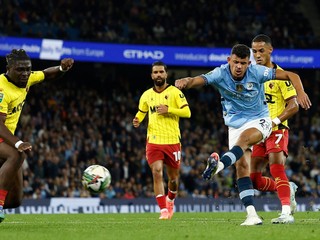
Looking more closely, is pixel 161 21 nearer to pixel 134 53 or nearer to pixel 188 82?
pixel 134 53

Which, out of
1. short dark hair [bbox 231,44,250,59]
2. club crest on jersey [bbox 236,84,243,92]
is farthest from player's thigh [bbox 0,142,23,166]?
short dark hair [bbox 231,44,250,59]

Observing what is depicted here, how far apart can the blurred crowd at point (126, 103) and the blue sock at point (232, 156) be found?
13.9 metres

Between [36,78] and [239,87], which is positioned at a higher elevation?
[36,78]

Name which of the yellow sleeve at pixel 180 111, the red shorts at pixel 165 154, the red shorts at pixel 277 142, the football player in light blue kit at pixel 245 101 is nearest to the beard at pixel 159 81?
the yellow sleeve at pixel 180 111

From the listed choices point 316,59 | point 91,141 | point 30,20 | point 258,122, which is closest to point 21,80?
point 258,122

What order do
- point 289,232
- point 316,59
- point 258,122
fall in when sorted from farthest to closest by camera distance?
point 316,59 < point 258,122 < point 289,232

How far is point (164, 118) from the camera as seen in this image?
14.5 meters

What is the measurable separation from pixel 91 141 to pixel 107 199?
415cm

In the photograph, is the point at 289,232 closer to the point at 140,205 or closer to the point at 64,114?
the point at 140,205

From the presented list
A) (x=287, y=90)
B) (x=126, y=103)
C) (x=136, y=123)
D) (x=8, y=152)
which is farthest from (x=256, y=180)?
(x=126, y=103)

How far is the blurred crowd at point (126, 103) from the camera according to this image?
25047mm

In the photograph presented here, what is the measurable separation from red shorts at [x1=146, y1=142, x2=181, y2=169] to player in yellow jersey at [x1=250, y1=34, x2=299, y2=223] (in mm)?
2049

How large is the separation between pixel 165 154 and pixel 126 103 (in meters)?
16.1

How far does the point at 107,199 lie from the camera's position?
74.5 feet
